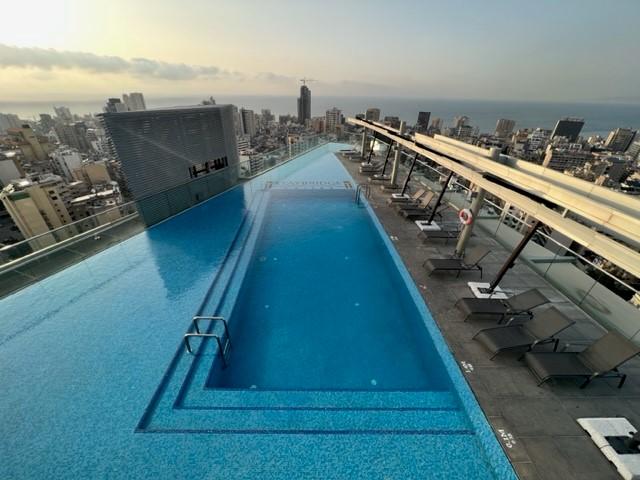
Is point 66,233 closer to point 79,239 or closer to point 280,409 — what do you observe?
point 79,239

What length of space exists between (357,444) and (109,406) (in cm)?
370

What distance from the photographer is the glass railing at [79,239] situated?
616 cm

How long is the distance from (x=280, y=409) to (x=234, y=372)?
149cm

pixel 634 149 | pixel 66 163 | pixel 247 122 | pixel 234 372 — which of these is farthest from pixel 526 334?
pixel 634 149

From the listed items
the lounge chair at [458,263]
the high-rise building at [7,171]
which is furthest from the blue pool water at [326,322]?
the high-rise building at [7,171]

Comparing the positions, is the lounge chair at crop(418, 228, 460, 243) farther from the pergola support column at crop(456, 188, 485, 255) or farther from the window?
the window

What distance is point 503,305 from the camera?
17.1 ft

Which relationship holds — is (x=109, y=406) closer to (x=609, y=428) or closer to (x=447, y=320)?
(x=447, y=320)

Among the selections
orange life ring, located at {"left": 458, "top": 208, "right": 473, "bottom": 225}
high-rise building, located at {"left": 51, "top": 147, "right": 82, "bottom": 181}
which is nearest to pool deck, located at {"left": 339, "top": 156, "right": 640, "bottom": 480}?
orange life ring, located at {"left": 458, "top": 208, "right": 473, "bottom": 225}

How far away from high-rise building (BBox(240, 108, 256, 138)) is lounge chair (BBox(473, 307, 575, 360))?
9503cm

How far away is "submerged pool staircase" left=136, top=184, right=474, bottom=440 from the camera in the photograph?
3.64 m

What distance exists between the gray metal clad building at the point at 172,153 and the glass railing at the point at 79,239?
1.9 inches

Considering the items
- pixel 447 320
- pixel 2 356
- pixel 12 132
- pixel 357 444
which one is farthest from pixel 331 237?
pixel 12 132

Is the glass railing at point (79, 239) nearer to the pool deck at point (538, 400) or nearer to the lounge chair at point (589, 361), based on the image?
the pool deck at point (538, 400)
